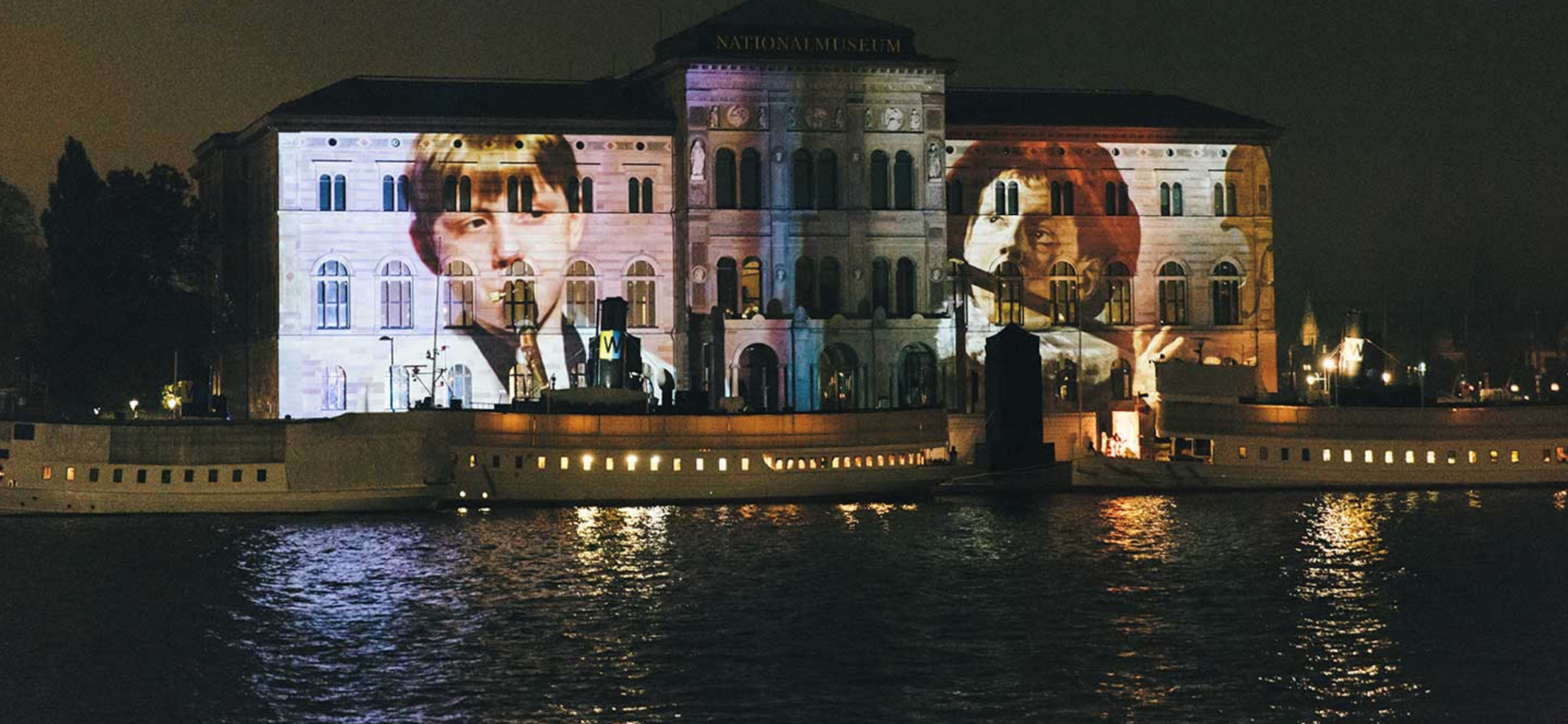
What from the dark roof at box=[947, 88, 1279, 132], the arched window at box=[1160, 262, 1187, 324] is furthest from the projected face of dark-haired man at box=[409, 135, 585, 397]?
the arched window at box=[1160, 262, 1187, 324]

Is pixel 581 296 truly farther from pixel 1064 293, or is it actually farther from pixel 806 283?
pixel 1064 293

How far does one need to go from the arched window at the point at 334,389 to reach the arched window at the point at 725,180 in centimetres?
1855

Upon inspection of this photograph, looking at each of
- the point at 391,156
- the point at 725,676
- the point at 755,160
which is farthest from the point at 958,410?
the point at 725,676

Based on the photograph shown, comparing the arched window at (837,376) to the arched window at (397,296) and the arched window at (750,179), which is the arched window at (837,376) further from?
the arched window at (397,296)

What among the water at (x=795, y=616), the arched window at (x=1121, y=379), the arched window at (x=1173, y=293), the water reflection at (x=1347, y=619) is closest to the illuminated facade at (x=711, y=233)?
the arched window at (x=1121, y=379)

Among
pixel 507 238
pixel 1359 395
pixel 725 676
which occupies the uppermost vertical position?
pixel 507 238

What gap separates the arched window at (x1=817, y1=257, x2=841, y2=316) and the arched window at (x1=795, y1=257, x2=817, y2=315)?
238 mm

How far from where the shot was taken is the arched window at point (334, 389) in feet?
415

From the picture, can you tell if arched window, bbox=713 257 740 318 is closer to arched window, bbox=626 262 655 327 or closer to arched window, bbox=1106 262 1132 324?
arched window, bbox=626 262 655 327

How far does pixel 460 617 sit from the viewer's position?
72938mm

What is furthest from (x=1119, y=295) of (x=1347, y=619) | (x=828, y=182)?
(x=1347, y=619)

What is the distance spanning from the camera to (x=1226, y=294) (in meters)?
138

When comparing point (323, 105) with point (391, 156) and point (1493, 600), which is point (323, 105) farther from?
point (1493, 600)

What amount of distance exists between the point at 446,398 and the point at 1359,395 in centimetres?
4057
